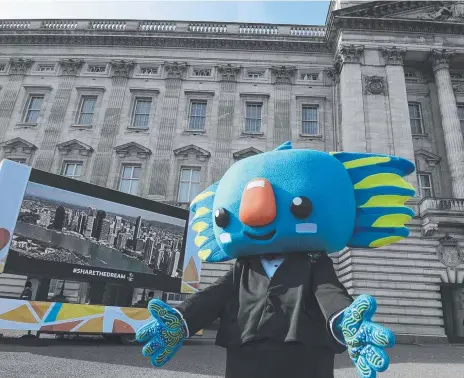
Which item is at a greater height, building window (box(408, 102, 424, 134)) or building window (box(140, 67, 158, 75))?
building window (box(140, 67, 158, 75))

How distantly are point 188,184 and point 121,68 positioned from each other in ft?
28.4

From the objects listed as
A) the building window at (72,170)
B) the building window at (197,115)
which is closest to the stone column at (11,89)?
the building window at (72,170)

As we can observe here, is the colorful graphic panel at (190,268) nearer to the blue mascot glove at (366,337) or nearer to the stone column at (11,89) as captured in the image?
the blue mascot glove at (366,337)

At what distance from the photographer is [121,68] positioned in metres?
21.4

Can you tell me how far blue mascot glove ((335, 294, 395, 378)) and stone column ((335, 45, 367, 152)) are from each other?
1579 cm

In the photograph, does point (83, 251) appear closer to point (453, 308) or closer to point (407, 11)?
point (453, 308)

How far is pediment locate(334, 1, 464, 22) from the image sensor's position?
1947 centimetres

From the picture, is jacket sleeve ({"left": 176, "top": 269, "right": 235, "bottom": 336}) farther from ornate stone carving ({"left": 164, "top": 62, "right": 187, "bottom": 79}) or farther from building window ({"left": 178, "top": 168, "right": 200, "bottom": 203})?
A: ornate stone carving ({"left": 164, "top": 62, "right": 187, "bottom": 79})

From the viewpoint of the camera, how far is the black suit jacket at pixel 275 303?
2.41 m

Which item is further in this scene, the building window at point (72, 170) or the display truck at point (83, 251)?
the building window at point (72, 170)

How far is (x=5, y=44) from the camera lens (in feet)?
73.6

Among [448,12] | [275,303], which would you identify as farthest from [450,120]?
[275,303]

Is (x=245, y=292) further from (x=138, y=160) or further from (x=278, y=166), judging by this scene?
(x=138, y=160)

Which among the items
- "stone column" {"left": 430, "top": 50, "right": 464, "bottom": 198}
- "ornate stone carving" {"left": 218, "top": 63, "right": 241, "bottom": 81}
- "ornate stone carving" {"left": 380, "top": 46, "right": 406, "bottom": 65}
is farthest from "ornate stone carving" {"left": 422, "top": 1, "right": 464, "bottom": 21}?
"ornate stone carving" {"left": 218, "top": 63, "right": 241, "bottom": 81}
